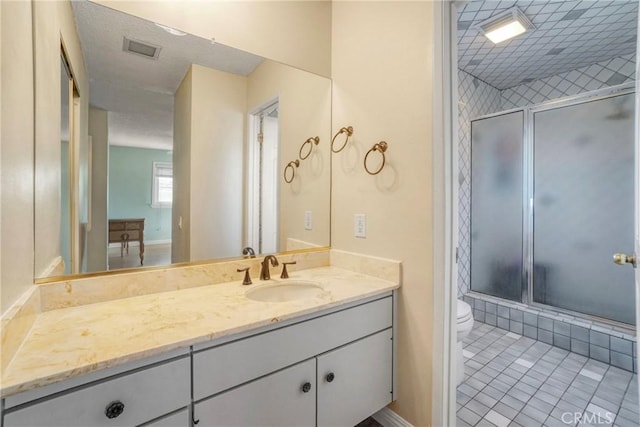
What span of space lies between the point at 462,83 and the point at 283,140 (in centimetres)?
220

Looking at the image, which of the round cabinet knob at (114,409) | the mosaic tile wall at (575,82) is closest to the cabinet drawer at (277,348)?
the round cabinet knob at (114,409)

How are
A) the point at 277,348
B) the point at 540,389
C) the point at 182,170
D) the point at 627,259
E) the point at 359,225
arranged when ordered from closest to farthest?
the point at 277,348 < the point at 627,259 < the point at 182,170 < the point at 359,225 < the point at 540,389

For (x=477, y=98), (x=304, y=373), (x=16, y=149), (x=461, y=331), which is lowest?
(x=461, y=331)

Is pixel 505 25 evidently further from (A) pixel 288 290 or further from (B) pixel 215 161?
(A) pixel 288 290

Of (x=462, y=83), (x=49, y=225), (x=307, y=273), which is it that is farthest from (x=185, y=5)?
(x=462, y=83)

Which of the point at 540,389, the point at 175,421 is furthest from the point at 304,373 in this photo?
the point at 540,389

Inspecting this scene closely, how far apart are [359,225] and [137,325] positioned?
1.10 metres

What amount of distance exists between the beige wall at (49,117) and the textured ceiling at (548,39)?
1.95m

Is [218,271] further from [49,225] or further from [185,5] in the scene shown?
[185,5]

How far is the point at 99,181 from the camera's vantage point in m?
1.23

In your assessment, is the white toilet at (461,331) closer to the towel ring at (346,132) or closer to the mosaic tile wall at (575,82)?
the towel ring at (346,132)

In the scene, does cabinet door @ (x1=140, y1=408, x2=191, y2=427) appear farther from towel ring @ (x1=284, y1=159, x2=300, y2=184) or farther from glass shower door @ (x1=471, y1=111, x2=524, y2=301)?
glass shower door @ (x1=471, y1=111, x2=524, y2=301)

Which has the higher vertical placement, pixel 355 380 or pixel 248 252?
pixel 248 252

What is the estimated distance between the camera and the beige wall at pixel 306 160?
1.76 metres
